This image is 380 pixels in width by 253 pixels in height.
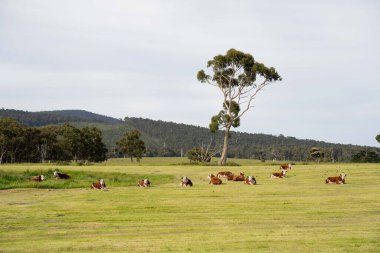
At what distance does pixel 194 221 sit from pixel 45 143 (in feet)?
385

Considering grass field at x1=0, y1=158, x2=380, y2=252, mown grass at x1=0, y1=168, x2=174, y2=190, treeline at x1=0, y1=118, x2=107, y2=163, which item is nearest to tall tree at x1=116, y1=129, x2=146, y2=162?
treeline at x1=0, y1=118, x2=107, y2=163

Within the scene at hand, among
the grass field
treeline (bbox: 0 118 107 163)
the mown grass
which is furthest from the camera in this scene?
treeline (bbox: 0 118 107 163)

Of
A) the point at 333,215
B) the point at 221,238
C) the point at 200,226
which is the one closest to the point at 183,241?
the point at 221,238

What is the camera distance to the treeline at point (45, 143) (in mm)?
113562

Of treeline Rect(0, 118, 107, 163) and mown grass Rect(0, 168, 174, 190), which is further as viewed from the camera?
treeline Rect(0, 118, 107, 163)

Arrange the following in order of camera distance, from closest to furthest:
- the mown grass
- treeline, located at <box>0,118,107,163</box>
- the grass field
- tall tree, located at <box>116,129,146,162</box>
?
the grass field
the mown grass
treeline, located at <box>0,118,107,163</box>
tall tree, located at <box>116,129,146,162</box>

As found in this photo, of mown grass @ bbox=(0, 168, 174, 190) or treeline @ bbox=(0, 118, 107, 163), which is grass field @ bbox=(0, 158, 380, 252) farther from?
treeline @ bbox=(0, 118, 107, 163)

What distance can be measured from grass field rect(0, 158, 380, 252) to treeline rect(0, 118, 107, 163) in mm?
92771

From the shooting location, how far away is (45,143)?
127 metres

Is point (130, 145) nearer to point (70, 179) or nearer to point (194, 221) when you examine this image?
point (70, 179)

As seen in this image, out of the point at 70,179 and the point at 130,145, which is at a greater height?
the point at 130,145

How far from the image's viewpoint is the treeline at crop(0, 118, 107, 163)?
373 ft

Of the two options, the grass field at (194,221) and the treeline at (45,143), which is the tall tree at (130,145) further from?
the grass field at (194,221)

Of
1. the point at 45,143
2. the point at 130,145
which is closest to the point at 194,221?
the point at 130,145
